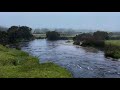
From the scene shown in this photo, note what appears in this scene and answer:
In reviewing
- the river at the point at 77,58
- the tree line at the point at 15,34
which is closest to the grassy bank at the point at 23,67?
the river at the point at 77,58

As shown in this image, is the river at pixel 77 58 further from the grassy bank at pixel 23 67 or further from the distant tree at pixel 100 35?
the distant tree at pixel 100 35

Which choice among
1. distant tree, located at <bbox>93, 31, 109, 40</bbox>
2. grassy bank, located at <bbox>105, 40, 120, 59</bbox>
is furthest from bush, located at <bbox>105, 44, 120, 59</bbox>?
distant tree, located at <bbox>93, 31, 109, 40</bbox>

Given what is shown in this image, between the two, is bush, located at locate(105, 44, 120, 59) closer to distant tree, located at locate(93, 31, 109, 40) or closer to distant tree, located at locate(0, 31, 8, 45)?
distant tree, located at locate(93, 31, 109, 40)

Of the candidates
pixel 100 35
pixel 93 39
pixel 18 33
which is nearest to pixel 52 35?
pixel 18 33

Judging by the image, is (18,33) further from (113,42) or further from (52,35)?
(113,42)
